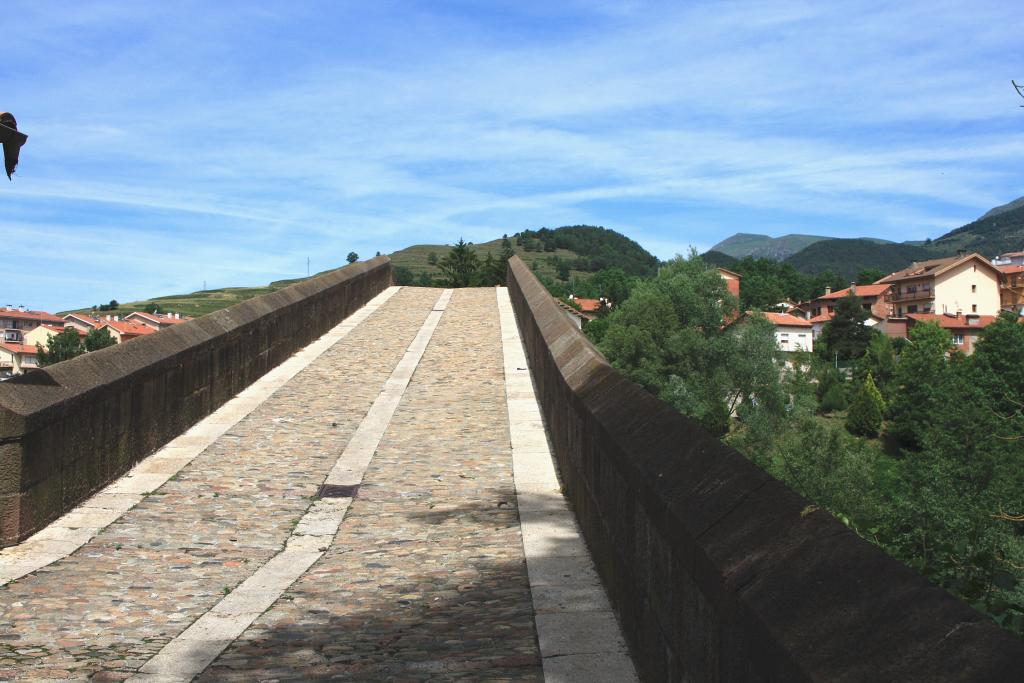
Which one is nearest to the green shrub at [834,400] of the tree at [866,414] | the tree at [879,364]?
the tree at [879,364]

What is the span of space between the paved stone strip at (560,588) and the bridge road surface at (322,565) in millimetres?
15

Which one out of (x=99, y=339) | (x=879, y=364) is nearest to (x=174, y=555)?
(x=99, y=339)

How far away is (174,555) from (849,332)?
108 meters

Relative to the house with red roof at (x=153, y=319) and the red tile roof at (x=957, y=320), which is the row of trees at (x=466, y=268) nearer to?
the house with red roof at (x=153, y=319)

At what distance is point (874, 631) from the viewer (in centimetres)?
192

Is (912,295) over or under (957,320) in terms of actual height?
over

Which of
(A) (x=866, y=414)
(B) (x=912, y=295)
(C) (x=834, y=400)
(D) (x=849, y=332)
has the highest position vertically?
(B) (x=912, y=295)

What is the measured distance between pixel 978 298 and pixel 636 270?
65.7m

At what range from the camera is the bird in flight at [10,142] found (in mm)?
6285

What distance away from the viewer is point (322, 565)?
6219 millimetres

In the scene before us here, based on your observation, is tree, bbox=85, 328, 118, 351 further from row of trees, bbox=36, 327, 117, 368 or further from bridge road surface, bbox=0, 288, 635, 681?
bridge road surface, bbox=0, 288, 635, 681

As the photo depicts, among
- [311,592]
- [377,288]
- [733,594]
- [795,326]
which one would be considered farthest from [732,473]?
[795,326]

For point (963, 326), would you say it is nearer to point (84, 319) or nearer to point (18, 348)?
point (18, 348)

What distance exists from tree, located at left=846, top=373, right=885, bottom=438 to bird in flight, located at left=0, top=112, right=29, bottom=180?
264ft
